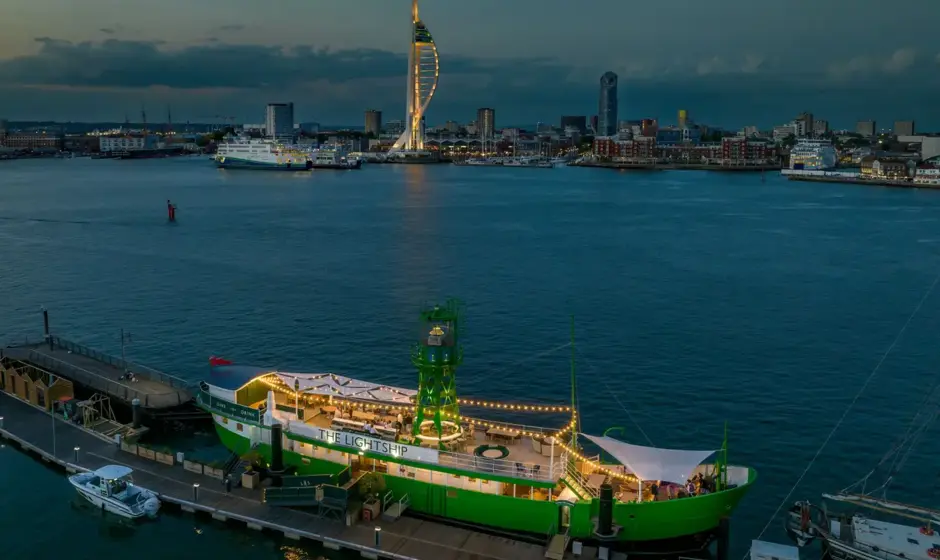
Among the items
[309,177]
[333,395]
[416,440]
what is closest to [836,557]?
[416,440]

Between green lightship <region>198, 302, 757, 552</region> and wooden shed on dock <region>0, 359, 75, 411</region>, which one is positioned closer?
green lightship <region>198, 302, 757, 552</region>

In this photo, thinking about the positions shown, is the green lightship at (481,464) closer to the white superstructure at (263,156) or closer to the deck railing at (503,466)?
the deck railing at (503,466)

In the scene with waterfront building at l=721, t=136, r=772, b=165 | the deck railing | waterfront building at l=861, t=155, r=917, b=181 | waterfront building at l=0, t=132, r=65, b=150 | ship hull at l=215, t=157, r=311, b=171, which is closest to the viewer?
the deck railing

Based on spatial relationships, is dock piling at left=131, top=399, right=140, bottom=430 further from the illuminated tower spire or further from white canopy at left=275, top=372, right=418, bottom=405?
the illuminated tower spire

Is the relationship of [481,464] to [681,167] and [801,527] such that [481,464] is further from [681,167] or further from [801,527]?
[681,167]

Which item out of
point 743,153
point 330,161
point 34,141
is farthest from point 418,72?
point 34,141

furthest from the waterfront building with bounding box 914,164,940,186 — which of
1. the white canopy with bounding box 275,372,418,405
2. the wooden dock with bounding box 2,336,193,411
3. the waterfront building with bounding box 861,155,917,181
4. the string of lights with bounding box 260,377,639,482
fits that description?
the wooden dock with bounding box 2,336,193,411

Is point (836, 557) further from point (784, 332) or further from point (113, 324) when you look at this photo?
point (113, 324)

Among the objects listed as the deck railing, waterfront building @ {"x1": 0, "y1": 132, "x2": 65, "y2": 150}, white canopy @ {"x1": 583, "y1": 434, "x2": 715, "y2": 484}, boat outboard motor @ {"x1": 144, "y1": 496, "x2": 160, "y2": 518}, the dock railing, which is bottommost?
boat outboard motor @ {"x1": 144, "y1": 496, "x2": 160, "y2": 518}
